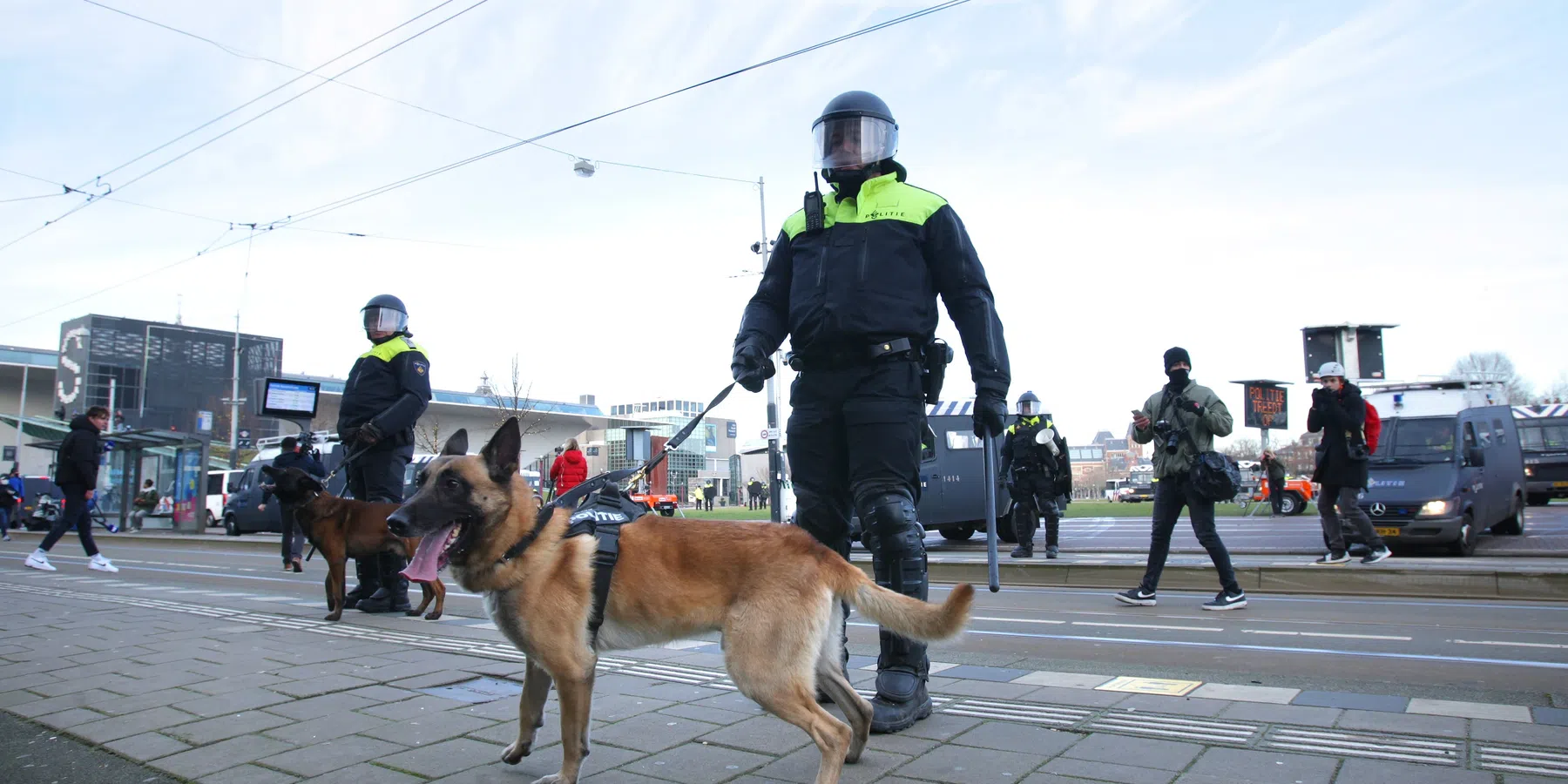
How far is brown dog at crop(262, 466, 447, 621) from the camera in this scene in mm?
6582

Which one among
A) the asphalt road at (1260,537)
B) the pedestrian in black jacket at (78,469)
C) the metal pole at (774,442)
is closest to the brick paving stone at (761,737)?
the asphalt road at (1260,537)

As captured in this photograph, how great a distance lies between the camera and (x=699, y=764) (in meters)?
2.95

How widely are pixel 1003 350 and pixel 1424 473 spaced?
1016cm

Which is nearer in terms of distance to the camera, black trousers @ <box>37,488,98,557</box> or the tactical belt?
the tactical belt

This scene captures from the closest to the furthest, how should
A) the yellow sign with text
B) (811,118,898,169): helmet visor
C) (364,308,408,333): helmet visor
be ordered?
(811,118,898,169): helmet visor, the yellow sign with text, (364,308,408,333): helmet visor

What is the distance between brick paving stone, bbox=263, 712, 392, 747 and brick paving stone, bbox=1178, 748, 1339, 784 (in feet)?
9.11

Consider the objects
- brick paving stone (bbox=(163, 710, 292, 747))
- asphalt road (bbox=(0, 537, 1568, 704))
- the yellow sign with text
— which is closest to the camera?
brick paving stone (bbox=(163, 710, 292, 747))

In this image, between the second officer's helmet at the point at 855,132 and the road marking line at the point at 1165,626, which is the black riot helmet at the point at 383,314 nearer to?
the second officer's helmet at the point at 855,132

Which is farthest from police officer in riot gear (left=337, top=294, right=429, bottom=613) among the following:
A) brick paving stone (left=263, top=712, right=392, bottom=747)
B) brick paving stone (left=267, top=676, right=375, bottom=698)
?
brick paving stone (left=263, top=712, right=392, bottom=747)

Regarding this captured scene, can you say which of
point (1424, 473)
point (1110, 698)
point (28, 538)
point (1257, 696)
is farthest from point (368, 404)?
point (28, 538)

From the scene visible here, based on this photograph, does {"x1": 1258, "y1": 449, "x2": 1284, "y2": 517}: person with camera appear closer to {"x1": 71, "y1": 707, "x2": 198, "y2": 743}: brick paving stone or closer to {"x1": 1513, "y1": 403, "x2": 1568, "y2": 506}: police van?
{"x1": 1513, "y1": 403, "x2": 1568, "y2": 506}: police van

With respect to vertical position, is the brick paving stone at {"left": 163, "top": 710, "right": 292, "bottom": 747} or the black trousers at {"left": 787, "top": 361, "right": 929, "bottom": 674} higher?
the black trousers at {"left": 787, "top": 361, "right": 929, "bottom": 674}

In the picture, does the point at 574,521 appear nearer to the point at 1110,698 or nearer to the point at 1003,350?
the point at 1003,350

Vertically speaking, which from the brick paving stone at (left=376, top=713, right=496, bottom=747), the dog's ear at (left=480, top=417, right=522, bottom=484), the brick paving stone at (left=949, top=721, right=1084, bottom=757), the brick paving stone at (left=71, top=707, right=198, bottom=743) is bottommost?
the brick paving stone at (left=376, top=713, right=496, bottom=747)
